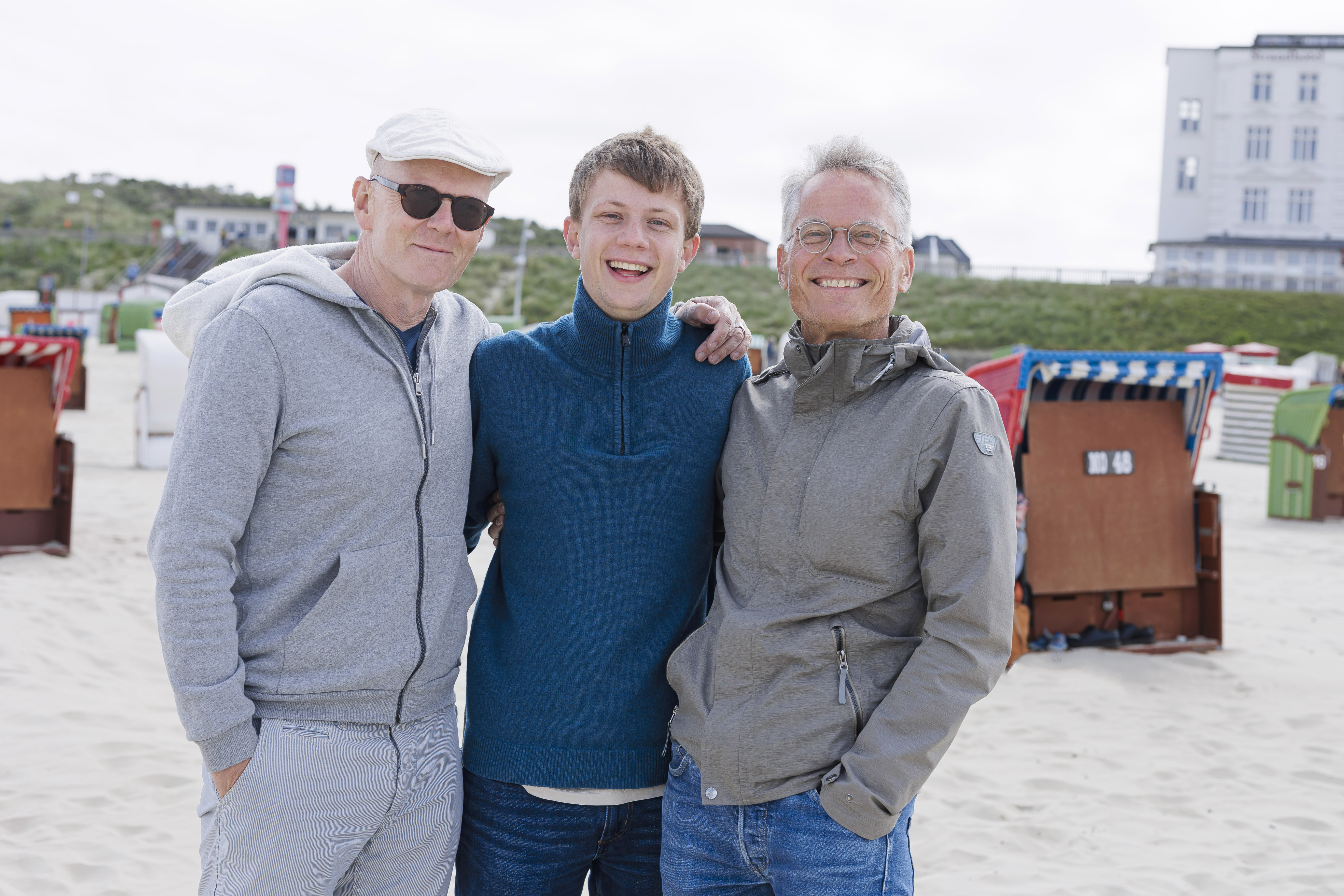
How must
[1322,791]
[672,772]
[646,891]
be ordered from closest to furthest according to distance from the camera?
1. [672,772]
2. [646,891]
3. [1322,791]

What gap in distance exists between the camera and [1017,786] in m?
4.80

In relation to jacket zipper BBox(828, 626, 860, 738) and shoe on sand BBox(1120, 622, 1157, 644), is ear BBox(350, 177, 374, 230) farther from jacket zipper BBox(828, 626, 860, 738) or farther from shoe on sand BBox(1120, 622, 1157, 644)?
shoe on sand BBox(1120, 622, 1157, 644)

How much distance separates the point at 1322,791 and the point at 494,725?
445 cm

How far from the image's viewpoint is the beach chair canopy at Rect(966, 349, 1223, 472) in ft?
21.0

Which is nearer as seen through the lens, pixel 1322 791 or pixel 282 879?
pixel 282 879

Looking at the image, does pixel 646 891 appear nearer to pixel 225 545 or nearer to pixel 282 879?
pixel 282 879

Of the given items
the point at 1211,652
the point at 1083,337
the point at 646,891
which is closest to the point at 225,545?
the point at 646,891

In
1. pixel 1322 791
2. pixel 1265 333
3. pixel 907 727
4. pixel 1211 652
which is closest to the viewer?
pixel 907 727

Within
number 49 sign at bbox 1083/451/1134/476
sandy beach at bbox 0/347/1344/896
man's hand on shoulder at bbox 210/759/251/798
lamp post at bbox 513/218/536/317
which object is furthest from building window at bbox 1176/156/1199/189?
man's hand on shoulder at bbox 210/759/251/798

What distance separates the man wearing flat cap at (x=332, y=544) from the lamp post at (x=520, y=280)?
31387 mm

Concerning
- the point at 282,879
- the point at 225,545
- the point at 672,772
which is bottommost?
the point at 282,879

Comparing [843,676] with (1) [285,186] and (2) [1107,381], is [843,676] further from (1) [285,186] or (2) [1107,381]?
(1) [285,186]

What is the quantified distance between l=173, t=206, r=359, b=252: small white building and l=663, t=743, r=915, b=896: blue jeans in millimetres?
57867

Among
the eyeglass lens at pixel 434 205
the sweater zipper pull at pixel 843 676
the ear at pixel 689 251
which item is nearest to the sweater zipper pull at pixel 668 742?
the sweater zipper pull at pixel 843 676
